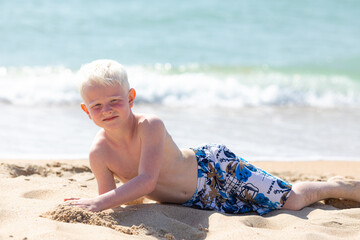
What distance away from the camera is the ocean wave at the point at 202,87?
26.0 ft

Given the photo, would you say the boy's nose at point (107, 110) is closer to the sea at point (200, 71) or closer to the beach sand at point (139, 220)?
the beach sand at point (139, 220)

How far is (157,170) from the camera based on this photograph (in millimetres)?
2803

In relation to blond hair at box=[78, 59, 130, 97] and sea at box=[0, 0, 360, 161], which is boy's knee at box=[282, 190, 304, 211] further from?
sea at box=[0, 0, 360, 161]

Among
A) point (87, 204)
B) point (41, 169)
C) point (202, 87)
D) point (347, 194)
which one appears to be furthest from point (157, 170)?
point (202, 87)

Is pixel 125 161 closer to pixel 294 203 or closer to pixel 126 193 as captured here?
pixel 126 193

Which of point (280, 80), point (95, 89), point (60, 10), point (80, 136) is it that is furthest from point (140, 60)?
point (95, 89)

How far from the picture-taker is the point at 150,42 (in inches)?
445

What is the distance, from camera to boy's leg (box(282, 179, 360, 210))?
335cm

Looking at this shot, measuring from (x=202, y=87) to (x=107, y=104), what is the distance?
19.7ft

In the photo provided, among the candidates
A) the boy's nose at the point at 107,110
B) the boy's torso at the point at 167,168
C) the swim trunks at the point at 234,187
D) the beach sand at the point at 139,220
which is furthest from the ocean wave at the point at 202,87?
the boy's nose at the point at 107,110

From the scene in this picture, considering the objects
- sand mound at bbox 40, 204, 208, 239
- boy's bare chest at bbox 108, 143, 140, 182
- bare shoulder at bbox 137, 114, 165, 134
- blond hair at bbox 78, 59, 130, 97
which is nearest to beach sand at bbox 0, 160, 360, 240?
sand mound at bbox 40, 204, 208, 239

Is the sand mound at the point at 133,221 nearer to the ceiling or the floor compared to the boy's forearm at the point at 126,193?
nearer to the floor

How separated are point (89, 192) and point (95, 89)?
108 centimetres

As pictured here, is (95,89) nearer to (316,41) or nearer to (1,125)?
(1,125)
